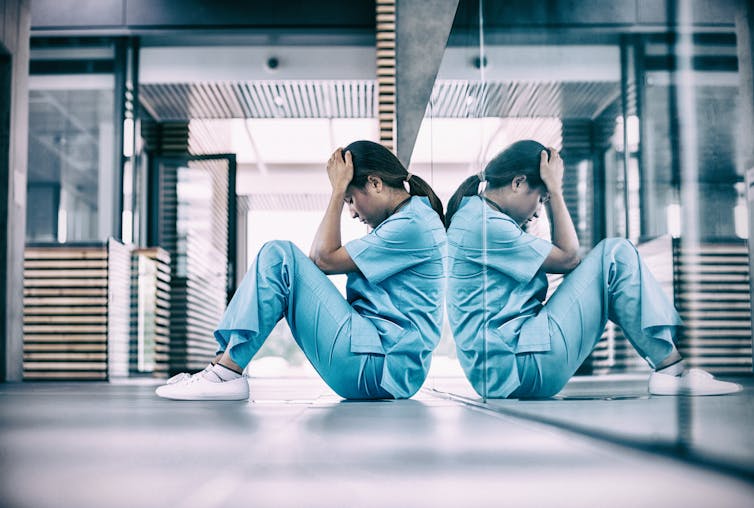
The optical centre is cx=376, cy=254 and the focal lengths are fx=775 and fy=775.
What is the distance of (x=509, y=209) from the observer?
2.22 metres

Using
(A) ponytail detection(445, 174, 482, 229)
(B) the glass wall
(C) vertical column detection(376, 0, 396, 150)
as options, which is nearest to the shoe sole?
(A) ponytail detection(445, 174, 482, 229)

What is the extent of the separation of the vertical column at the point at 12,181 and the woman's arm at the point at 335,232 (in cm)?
333

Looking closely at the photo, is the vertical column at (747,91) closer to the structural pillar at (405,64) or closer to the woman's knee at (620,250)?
the woman's knee at (620,250)

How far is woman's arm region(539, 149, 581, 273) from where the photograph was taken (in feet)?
6.46

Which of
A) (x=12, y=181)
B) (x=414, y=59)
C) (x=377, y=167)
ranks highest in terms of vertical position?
(x=414, y=59)

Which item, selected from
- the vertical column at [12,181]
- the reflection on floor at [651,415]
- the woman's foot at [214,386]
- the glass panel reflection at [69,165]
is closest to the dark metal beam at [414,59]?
the woman's foot at [214,386]

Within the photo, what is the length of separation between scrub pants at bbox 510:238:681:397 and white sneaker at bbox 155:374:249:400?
0.89m

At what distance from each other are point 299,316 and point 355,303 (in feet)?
0.64

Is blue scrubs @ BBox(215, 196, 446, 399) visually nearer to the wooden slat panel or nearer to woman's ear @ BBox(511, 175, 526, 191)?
woman's ear @ BBox(511, 175, 526, 191)

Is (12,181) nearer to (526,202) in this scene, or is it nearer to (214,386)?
(214,386)

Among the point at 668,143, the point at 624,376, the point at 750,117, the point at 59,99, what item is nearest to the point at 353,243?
the point at 624,376

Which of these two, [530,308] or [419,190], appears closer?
[530,308]

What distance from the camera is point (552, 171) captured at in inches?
78.8

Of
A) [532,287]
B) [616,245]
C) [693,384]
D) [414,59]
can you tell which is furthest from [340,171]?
[414,59]
